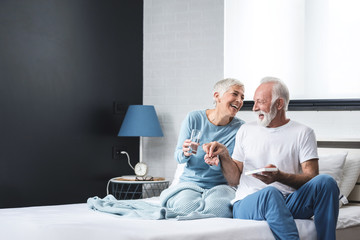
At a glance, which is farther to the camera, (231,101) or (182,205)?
(231,101)

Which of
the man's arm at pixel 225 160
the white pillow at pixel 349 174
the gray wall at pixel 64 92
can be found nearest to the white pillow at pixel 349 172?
the white pillow at pixel 349 174

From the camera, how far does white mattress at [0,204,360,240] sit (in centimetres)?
278

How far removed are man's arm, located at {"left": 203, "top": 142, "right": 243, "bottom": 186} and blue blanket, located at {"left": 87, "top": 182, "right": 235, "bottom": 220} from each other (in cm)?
16

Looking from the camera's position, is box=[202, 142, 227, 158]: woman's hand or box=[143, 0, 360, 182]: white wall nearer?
box=[202, 142, 227, 158]: woman's hand

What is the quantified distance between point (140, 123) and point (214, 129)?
1.53m

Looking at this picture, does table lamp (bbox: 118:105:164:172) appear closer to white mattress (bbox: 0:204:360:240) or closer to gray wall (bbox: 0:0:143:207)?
gray wall (bbox: 0:0:143:207)

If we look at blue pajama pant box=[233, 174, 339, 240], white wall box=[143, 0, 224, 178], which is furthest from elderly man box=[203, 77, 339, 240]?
white wall box=[143, 0, 224, 178]

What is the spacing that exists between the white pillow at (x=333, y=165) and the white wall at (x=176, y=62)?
1.15m

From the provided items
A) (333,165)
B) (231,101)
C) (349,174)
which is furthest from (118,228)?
(349,174)

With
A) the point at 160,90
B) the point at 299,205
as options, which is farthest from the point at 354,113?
the point at 160,90

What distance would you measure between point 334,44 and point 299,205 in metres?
1.94

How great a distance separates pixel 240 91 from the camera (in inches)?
157

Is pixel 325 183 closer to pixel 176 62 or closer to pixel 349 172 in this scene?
pixel 349 172

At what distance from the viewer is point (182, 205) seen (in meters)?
3.55
